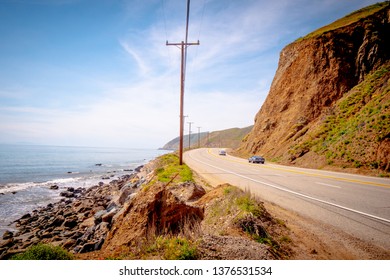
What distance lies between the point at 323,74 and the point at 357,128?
13961mm

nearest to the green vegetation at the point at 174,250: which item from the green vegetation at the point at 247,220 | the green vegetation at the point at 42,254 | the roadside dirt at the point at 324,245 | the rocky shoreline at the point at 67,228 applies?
the green vegetation at the point at 247,220

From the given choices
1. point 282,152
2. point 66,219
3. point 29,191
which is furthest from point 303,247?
point 29,191

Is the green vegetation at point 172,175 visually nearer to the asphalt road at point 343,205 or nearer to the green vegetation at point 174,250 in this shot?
the asphalt road at point 343,205

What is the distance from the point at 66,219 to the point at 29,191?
15.5 meters

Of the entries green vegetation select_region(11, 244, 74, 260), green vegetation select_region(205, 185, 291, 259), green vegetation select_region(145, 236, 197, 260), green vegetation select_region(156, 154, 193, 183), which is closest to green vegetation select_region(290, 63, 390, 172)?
green vegetation select_region(156, 154, 193, 183)

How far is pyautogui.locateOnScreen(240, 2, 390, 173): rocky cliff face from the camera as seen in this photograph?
27609 mm

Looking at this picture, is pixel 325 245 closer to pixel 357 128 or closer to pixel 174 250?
pixel 174 250

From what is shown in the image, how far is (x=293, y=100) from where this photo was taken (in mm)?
32125

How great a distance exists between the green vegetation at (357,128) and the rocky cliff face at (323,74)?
1.14m

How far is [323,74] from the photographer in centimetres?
2948

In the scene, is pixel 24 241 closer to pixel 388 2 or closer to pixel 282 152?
pixel 282 152

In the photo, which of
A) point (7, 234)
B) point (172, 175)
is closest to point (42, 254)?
point (172, 175)

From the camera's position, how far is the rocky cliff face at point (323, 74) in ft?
90.6
